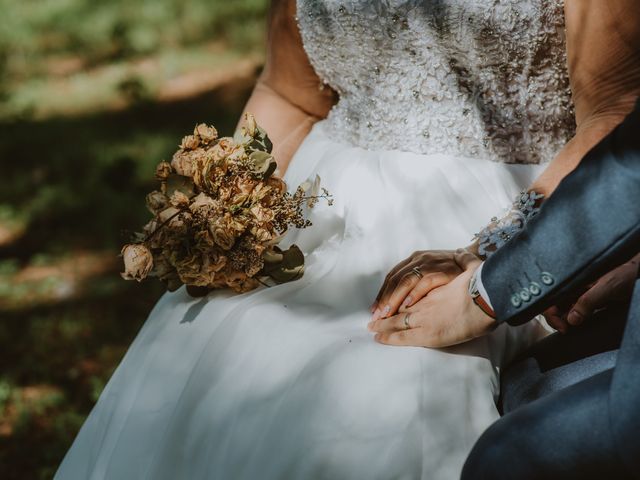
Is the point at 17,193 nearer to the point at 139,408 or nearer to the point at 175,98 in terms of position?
the point at 175,98

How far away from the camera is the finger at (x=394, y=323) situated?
1230mm

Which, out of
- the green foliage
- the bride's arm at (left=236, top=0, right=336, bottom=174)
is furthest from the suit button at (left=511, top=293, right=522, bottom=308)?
the green foliage

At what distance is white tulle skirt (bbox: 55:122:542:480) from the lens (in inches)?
43.8

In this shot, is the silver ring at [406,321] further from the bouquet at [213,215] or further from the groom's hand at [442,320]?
the bouquet at [213,215]

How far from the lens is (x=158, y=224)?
133 cm

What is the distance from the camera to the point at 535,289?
1.00 meters

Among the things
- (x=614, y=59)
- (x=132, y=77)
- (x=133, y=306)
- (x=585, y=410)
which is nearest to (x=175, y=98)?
(x=132, y=77)

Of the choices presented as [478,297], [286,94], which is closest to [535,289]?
[478,297]

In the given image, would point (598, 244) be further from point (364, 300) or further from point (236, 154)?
point (236, 154)

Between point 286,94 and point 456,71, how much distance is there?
480 mm

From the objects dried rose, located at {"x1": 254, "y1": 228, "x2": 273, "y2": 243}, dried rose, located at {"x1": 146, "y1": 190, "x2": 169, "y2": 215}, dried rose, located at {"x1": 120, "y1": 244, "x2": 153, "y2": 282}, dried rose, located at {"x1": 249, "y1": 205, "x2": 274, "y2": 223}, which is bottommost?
dried rose, located at {"x1": 254, "y1": 228, "x2": 273, "y2": 243}

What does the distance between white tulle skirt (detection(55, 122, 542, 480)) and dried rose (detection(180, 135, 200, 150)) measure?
11.5 inches

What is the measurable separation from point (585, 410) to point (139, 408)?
31.8 inches

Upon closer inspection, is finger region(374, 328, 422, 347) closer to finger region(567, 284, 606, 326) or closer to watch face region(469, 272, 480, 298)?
watch face region(469, 272, 480, 298)
